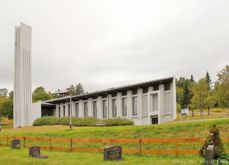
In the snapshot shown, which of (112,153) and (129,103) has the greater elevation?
(129,103)

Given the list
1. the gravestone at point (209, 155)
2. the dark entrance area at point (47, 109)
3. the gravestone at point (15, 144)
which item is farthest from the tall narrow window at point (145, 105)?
the gravestone at point (209, 155)

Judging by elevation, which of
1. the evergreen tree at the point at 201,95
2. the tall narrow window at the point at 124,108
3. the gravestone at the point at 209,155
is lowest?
the gravestone at the point at 209,155

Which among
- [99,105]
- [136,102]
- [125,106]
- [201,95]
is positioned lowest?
[125,106]

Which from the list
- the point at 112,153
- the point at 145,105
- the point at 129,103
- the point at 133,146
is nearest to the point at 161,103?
the point at 145,105

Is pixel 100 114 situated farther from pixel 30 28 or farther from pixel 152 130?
pixel 152 130

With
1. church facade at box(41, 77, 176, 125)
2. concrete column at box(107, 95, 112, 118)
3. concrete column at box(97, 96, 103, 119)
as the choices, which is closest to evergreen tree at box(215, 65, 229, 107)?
church facade at box(41, 77, 176, 125)

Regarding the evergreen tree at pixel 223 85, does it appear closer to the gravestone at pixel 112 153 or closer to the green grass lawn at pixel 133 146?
the green grass lawn at pixel 133 146

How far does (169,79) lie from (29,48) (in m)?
31.7

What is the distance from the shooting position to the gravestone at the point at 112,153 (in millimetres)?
22359

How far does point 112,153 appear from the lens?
22.5 m

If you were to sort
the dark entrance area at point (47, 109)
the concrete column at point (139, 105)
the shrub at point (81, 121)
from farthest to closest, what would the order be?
the dark entrance area at point (47, 109), the concrete column at point (139, 105), the shrub at point (81, 121)

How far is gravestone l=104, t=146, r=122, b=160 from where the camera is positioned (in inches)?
880

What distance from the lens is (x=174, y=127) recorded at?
108 feet

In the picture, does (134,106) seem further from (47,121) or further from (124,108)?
(47,121)
